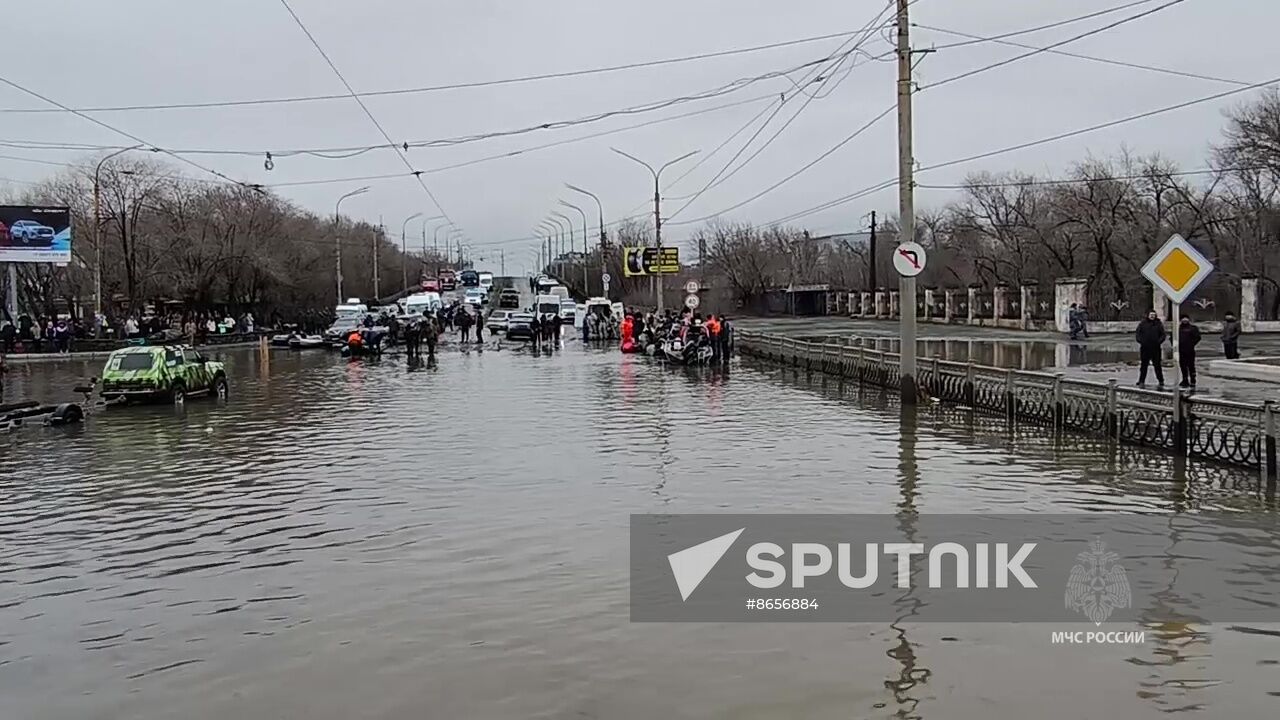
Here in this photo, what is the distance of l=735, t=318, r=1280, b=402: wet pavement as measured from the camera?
74.7ft

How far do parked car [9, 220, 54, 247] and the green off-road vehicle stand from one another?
27.2 metres

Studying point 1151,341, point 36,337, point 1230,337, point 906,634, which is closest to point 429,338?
point 36,337

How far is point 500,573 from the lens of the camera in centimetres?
877

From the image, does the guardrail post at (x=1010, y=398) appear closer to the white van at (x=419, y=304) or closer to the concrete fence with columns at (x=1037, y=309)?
the concrete fence with columns at (x=1037, y=309)

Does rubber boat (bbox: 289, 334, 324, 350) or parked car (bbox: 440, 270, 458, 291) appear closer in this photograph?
rubber boat (bbox: 289, 334, 324, 350)

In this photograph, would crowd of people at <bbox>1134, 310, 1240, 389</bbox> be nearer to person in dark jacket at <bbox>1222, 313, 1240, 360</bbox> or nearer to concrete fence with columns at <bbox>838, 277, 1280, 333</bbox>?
person in dark jacket at <bbox>1222, 313, 1240, 360</bbox>

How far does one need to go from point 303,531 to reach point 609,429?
26.7ft

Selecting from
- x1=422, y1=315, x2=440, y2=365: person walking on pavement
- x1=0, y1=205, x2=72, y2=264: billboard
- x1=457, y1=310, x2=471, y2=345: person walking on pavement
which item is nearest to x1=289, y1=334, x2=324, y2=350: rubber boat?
x1=457, y1=310, x2=471, y2=345: person walking on pavement

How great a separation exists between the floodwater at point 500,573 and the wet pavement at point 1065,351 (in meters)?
4.55

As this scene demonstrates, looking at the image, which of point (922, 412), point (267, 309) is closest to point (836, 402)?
point (922, 412)

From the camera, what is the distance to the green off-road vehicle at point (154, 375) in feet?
79.3

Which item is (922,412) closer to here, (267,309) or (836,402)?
(836,402)

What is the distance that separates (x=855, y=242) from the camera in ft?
363

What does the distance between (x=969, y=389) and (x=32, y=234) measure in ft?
139
